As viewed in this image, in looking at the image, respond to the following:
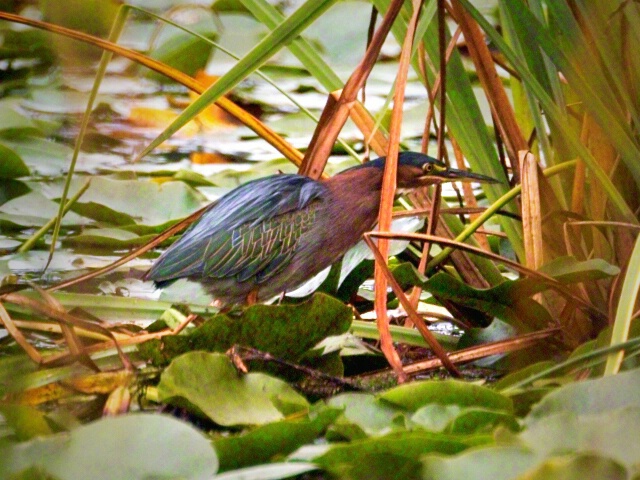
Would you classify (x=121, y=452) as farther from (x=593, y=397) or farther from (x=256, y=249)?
(x=256, y=249)

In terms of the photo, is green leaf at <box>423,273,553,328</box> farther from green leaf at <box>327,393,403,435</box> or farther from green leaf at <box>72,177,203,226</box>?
green leaf at <box>72,177,203,226</box>

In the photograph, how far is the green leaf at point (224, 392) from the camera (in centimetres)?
118

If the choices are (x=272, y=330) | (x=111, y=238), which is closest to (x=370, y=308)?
(x=272, y=330)

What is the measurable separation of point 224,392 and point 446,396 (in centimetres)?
29

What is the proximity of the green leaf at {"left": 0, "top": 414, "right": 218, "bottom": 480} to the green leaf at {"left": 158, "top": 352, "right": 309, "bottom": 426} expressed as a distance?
0.22m

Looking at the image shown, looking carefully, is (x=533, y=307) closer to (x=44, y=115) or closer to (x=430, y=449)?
(x=430, y=449)

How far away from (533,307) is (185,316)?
1.89 ft

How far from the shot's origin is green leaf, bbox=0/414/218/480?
0.90m

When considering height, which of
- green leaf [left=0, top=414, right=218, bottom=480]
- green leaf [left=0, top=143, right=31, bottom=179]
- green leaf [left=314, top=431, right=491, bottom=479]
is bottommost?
green leaf [left=314, top=431, right=491, bottom=479]

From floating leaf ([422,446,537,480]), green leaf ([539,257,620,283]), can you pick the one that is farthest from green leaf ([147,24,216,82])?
floating leaf ([422,446,537,480])

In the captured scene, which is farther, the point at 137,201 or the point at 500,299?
the point at 137,201

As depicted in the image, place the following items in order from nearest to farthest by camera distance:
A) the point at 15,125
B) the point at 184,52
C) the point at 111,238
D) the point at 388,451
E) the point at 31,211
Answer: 1. the point at 388,451
2. the point at 111,238
3. the point at 31,211
4. the point at 15,125
5. the point at 184,52

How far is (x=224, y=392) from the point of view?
1217 mm

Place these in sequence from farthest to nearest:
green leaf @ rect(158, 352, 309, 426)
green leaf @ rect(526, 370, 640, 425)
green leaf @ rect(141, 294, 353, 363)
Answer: green leaf @ rect(141, 294, 353, 363), green leaf @ rect(158, 352, 309, 426), green leaf @ rect(526, 370, 640, 425)
